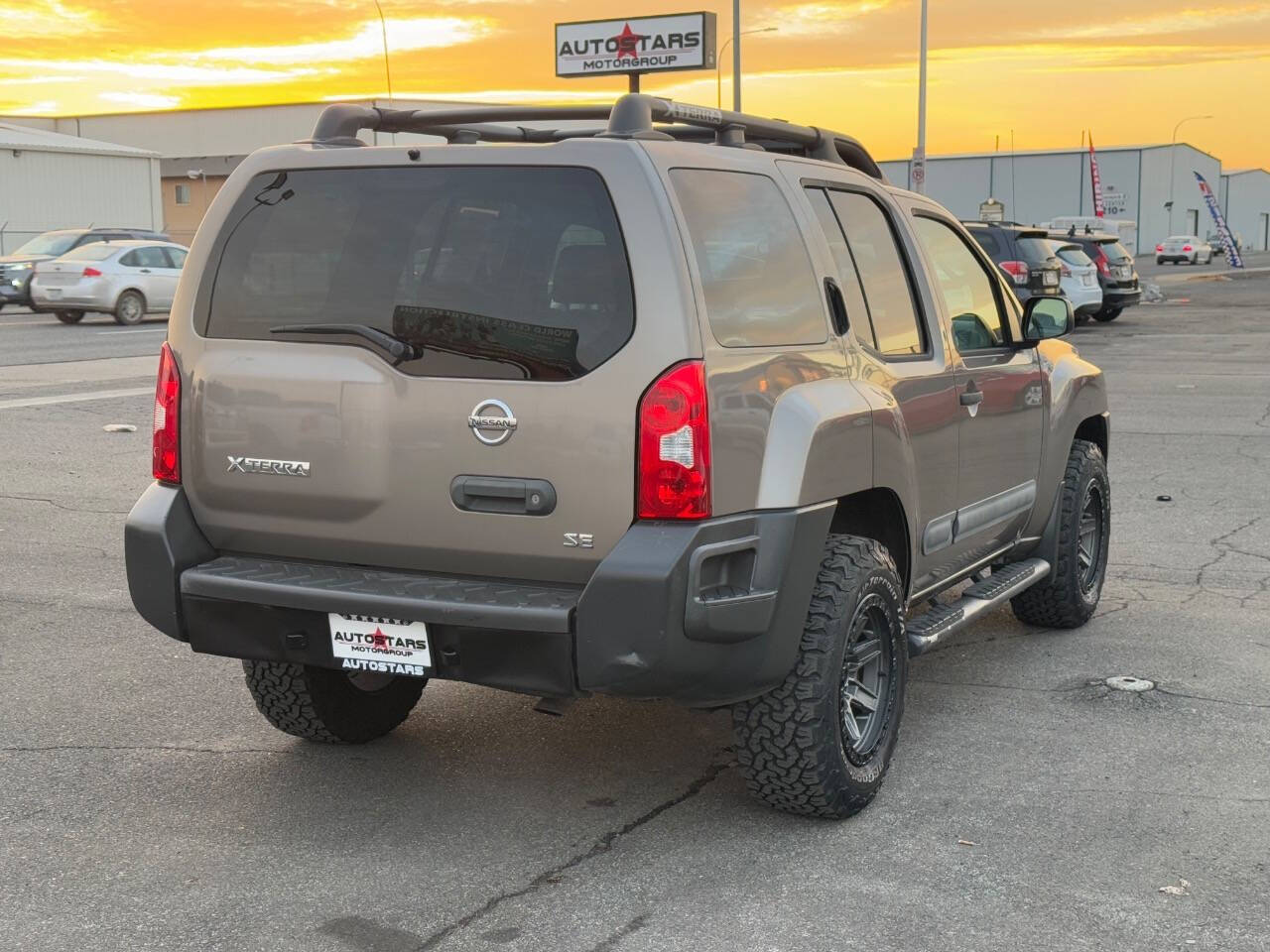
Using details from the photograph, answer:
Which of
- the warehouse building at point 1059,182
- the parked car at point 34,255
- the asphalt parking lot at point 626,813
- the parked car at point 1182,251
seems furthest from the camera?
the warehouse building at point 1059,182

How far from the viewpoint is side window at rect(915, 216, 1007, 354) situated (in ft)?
18.5

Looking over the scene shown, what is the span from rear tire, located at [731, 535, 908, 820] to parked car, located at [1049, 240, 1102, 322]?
849 inches

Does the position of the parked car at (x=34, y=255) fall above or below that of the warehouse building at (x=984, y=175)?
below

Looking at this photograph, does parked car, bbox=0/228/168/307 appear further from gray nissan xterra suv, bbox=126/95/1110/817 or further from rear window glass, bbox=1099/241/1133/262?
gray nissan xterra suv, bbox=126/95/1110/817

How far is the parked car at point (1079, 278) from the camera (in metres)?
25.3

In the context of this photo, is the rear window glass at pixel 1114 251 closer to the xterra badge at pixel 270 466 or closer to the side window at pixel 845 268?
the side window at pixel 845 268

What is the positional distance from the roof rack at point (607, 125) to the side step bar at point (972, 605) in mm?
1534

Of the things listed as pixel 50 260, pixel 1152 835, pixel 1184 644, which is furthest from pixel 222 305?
pixel 50 260

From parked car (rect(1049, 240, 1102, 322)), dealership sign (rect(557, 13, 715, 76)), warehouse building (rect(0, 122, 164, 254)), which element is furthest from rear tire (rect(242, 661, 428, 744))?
warehouse building (rect(0, 122, 164, 254))

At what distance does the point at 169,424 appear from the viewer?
4.50 meters

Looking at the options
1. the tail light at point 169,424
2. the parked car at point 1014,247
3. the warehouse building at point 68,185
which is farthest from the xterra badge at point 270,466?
the warehouse building at point 68,185

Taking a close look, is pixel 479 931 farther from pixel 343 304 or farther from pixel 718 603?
pixel 343 304

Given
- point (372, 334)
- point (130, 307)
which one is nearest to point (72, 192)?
point (130, 307)

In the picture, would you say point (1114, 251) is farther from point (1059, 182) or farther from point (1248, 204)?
point (1248, 204)
